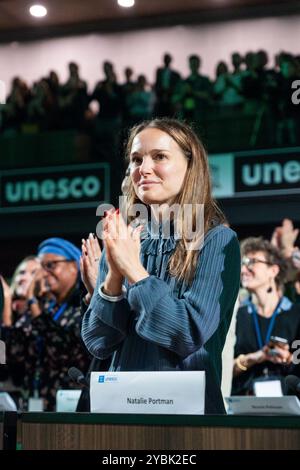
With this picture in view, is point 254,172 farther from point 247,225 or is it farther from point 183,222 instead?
point 183,222

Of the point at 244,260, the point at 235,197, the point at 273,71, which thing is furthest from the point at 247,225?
the point at 244,260

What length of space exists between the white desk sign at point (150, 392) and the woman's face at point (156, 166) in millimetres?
539

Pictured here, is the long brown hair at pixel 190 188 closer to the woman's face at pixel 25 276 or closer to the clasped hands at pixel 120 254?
the clasped hands at pixel 120 254

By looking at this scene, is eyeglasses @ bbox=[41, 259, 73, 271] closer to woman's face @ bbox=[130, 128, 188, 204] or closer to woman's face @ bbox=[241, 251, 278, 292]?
woman's face @ bbox=[241, 251, 278, 292]

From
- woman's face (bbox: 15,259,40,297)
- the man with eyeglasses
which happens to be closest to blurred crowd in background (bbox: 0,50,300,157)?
woman's face (bbox: 15,259,40,297)

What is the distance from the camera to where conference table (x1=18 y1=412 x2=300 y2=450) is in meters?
1.42

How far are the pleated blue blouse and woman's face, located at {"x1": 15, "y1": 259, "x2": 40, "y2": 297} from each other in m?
5.17

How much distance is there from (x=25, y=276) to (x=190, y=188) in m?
5.44

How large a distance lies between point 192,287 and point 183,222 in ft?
0.62

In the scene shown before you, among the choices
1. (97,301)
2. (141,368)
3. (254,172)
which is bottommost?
(141,368)

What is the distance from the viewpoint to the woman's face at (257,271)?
5.26 metres

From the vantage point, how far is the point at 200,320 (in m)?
1.86

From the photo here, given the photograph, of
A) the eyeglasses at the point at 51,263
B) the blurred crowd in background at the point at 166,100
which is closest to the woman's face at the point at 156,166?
the eyeglasses at the point at 51,263

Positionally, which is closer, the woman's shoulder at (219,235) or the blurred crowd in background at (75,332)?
the woman's shoulder at (219,235)
